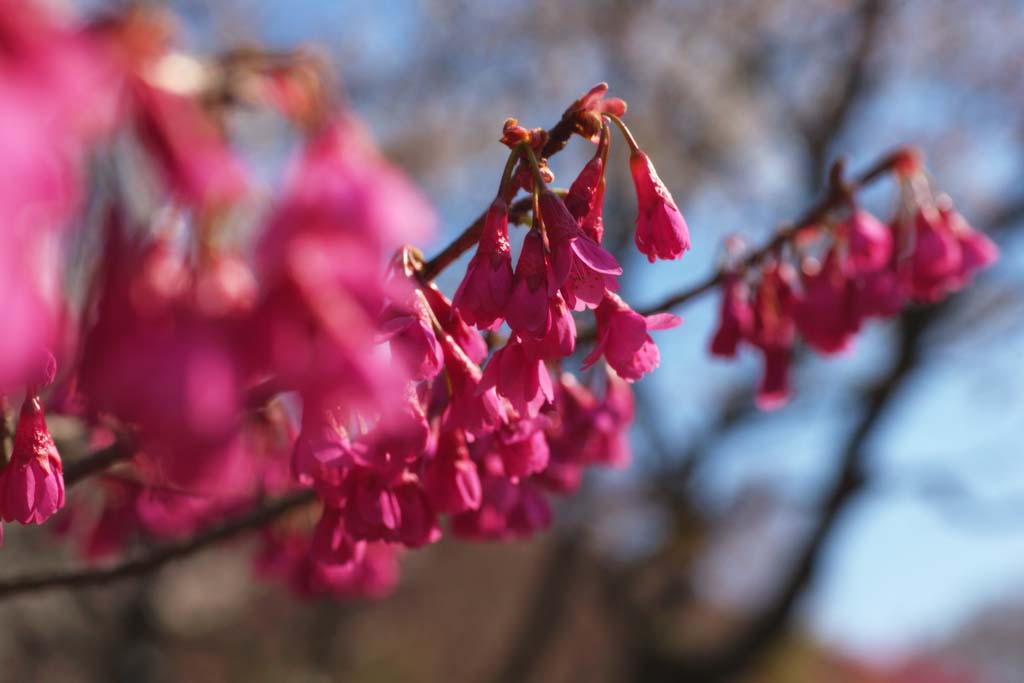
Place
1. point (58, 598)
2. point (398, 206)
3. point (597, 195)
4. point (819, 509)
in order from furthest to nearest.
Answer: point (819, 509) → point (58, 598) → point (597, 195) → point (398, 206)

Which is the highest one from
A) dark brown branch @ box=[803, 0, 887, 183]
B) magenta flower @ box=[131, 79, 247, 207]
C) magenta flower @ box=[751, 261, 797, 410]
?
dark brown branch @ box=[803, 0, 887, 183]

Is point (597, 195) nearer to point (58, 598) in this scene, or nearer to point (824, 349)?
point (824, 349)

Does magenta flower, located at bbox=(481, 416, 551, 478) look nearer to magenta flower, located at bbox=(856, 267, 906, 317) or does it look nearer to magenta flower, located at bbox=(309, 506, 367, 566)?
magenta flower, located at bbox=(309, 506, 367, 566)

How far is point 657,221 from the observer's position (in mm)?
1229

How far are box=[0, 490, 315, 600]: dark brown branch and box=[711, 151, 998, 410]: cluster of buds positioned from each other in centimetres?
100

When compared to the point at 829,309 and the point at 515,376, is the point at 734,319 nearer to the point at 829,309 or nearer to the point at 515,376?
the point at 829,309

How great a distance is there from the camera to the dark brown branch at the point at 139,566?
1610 mm

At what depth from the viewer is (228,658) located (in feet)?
42.0

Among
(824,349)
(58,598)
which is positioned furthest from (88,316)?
(58,598)

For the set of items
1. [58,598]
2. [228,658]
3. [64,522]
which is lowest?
[64,522]

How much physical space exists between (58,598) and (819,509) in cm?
622

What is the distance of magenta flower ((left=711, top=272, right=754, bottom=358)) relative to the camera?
188 centimetres

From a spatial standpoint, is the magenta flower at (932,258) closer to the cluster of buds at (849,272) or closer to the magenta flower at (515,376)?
the cluster of buds at (849,272)

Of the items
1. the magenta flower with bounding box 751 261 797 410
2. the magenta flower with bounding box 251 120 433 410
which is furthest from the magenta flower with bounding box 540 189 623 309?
the magenta flower with bounding box 751 261 797 410
